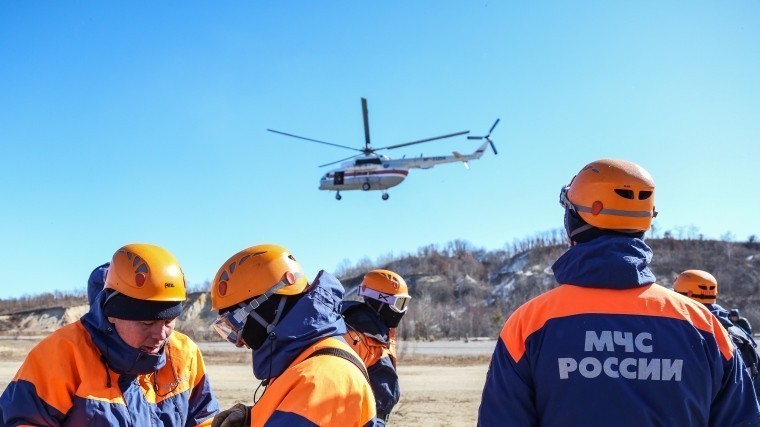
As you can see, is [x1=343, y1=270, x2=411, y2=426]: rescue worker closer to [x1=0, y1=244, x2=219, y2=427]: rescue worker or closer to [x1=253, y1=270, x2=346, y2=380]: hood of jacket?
[x1=0, y1=244, x2=219, y2=427]: rescue worker

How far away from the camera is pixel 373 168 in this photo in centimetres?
3344

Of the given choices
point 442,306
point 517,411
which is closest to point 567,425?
point 517,411

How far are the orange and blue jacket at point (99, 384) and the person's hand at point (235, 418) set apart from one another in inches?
35.7

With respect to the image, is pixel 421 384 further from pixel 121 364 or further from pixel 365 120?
pixel 365 120

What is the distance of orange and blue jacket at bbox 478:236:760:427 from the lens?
2381mm

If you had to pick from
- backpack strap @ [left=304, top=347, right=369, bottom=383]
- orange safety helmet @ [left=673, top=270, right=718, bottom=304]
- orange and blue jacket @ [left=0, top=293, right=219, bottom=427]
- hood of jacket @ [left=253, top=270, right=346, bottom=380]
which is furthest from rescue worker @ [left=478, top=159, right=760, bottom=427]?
orange safety helmet @ [left=673, top=270, right=718, bottom=304]

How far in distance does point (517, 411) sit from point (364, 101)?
32.1 m

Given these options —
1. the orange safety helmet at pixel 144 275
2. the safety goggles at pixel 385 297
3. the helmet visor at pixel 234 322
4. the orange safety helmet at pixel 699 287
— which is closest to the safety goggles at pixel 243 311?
the helmet visor at pixel 234 322

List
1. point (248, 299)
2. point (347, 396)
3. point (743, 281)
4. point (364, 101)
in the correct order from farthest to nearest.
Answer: point (743, 281), point (364, 101), point (248, 299), point (347, 396)

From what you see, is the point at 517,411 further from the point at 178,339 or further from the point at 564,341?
the point at 178,339

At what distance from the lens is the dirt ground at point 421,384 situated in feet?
37.0

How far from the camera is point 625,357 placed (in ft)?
7.86

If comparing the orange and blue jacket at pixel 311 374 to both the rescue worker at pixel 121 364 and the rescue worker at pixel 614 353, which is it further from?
the rescue worker at pixel 121 364

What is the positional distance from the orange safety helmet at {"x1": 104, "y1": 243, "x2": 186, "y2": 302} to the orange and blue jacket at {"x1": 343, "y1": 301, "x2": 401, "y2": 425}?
1.82 m
